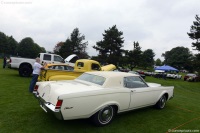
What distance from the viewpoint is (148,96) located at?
534cm

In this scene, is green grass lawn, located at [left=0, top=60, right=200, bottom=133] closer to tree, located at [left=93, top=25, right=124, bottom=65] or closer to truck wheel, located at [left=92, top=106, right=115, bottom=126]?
truck wheel, located at [left=92, top=106, right=115, bottom=126]

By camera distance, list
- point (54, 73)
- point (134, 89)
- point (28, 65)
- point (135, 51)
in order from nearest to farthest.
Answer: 1. point (134, 89)
2. point (54, 73)
3. point (28, 65)
4. point (135, 51)

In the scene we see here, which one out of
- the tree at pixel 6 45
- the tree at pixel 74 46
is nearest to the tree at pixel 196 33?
the tree at pixel 74 46

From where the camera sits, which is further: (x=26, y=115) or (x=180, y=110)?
(x=180, y=110)

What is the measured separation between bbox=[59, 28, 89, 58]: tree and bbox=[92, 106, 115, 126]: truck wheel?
41.2 m

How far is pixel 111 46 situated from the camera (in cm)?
3909

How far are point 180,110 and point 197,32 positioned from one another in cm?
2197

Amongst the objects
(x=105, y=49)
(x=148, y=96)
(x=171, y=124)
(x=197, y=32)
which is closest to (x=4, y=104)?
(x=148, y=96)

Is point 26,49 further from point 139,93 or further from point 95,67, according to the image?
point 139,93

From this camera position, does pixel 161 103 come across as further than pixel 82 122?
Yes

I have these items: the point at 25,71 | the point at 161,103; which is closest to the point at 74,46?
the point at 25,71

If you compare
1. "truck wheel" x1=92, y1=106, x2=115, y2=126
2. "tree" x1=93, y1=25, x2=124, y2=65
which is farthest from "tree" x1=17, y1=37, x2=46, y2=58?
"truck wheel" x1=92, y1=106, x2=115, y2=126

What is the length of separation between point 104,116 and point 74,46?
1742 inches

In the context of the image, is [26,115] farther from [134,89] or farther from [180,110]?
[180,110]
